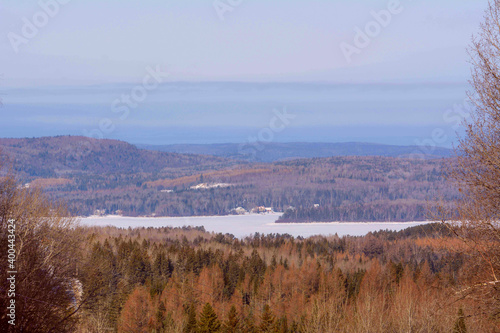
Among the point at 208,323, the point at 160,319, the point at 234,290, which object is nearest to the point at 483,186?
the point at 208,323

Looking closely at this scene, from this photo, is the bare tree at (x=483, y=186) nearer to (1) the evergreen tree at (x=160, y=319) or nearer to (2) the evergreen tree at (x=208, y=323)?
(2) the evergreen tree at (x=208, y=323)

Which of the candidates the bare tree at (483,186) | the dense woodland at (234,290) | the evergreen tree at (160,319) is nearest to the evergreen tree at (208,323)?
the dense woodland at (234,290)

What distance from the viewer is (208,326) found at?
128 feet

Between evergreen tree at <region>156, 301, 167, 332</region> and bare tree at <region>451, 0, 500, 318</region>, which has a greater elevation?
bare tree at <region>451, 0, 500, 318</region>

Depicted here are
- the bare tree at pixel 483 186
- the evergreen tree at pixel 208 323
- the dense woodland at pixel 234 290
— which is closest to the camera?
the bare tree at pixel 483 186

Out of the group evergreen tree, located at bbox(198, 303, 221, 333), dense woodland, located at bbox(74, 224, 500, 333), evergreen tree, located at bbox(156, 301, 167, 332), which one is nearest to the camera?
evergreen tree, located at bbox(198, 303, 221, 333)

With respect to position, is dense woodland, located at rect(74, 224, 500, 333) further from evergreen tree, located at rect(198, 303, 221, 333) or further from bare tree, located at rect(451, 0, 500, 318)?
bare tree, located at rect(451, 0, 500, 318)

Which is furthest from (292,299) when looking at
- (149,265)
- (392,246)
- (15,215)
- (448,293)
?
(392,246)

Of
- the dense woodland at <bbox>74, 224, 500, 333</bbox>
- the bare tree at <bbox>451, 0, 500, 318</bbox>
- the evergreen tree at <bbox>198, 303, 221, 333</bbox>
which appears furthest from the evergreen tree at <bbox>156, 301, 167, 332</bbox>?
the bare tree at <bbox>451, 0, 500, 318</bbox>

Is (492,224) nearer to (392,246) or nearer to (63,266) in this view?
(63,266)

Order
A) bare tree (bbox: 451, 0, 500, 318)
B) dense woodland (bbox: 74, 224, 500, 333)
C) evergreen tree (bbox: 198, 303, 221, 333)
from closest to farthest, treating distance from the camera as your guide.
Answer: bare tree (bbox: 451, 0, 500, 318), evergreen tree (bbox: 198, 303, 221, 333), dense woodland (bbox: 74, 224, 500, 333)

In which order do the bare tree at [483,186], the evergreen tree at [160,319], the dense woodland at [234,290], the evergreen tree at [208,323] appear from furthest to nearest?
the evergreen tree at [160,319] → the dense woodland at [234,290] → the evergreen tree at [208,323] → the bare tree at [483,186]

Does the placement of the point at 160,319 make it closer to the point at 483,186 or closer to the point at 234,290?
the point at 234,290

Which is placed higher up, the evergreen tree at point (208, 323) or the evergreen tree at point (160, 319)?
the evergreen tree at point (208, 323)
